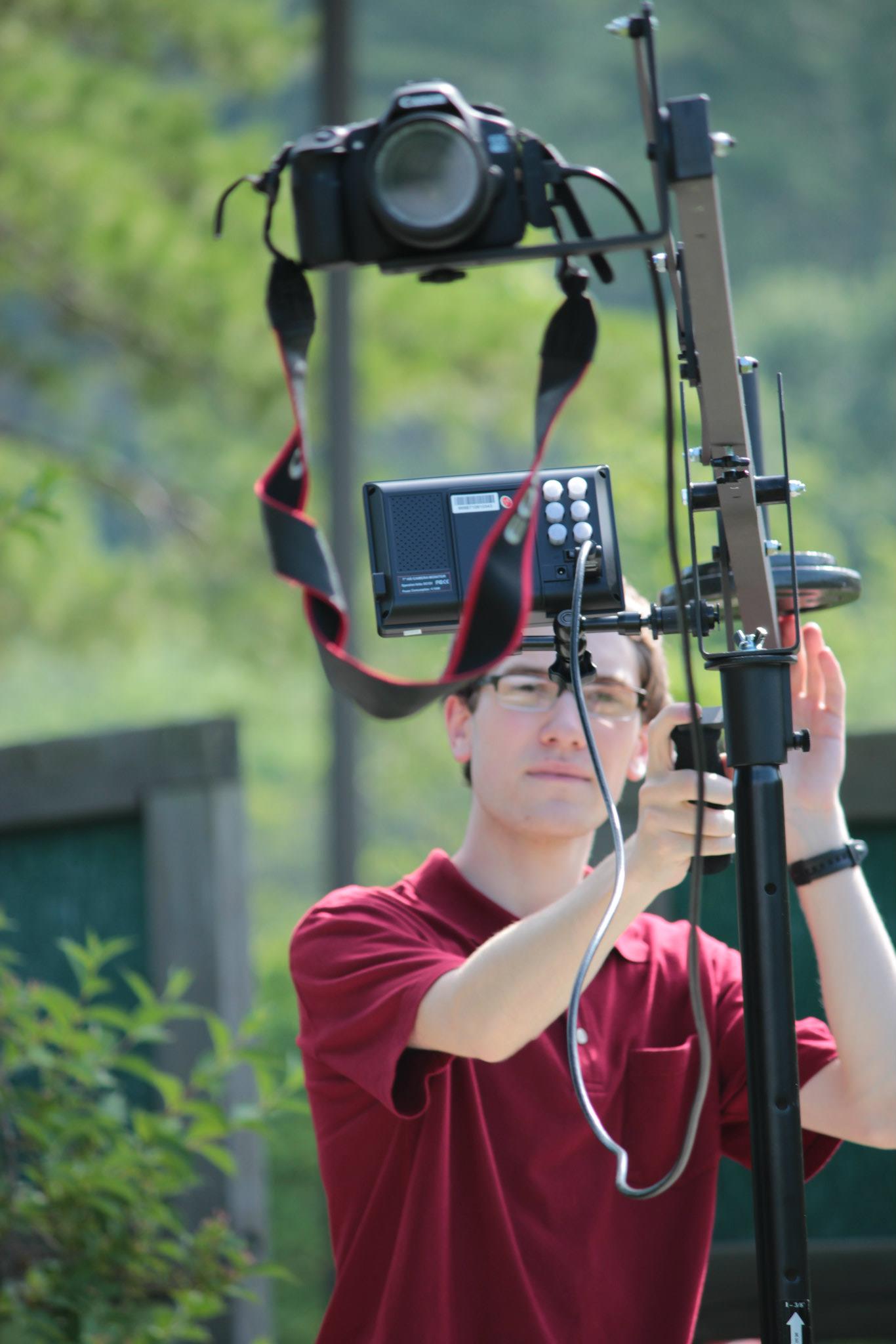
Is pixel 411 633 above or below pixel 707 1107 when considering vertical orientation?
above

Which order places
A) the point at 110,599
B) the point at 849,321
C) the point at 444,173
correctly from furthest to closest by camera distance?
the point at 849,321
the point at 110,599
the point at 444,173

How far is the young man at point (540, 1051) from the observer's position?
57.7 inches

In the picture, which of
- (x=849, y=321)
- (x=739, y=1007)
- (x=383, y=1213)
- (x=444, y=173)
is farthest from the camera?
(x=849, y=321)

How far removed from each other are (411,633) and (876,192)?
8460mm

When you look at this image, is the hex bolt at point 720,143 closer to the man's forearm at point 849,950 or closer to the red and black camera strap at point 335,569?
the red and black camera strap at point 335,569

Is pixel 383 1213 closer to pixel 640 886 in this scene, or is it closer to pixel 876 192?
pixel 640 886

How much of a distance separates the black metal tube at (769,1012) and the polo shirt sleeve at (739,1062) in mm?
527

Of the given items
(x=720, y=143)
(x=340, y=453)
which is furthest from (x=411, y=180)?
(x=340, y=453)

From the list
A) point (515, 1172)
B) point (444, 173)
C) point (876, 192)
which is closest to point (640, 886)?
point (515, 1172)

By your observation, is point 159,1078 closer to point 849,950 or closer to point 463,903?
point 463,903

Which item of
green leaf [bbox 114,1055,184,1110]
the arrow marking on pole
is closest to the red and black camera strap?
the arrow marking on pole

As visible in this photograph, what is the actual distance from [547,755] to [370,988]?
0.33 metres

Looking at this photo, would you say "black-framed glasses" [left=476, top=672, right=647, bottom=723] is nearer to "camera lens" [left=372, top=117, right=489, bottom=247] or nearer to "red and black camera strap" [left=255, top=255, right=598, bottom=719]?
"red and black camera strap" [left=255, top=255, right=598, bottom=719]

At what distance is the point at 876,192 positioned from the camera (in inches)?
352
